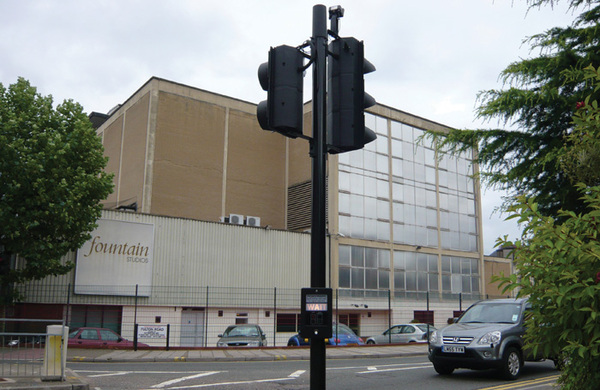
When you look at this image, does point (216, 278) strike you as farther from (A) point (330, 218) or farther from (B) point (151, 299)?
(A) point (330, 218)

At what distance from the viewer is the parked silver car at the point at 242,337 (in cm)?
2134

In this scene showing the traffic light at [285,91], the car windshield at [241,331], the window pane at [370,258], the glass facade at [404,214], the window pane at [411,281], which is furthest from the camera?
the window pane at [411,281]

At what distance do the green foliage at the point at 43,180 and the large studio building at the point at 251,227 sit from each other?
3833 mm

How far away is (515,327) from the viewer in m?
11.6

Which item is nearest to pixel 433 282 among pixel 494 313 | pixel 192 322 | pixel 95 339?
pixel 192 322

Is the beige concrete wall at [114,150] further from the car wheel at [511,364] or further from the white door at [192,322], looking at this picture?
the car wheel at [511,364]

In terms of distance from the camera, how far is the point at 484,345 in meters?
11.0

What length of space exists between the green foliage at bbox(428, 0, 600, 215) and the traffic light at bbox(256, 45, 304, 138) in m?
7.06

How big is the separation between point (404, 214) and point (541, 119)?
30807 millimetres

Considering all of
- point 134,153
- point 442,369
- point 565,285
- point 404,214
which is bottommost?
point 442,369

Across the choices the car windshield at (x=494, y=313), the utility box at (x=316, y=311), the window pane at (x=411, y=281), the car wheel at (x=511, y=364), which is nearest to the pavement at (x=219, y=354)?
the car windshield at (x=494, y=313)

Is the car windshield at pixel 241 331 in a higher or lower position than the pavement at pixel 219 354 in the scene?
higher

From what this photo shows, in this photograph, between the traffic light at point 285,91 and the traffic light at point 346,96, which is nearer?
the traffic light at point 285,91

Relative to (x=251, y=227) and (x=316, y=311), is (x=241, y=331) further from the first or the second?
(x=316, y=311)
